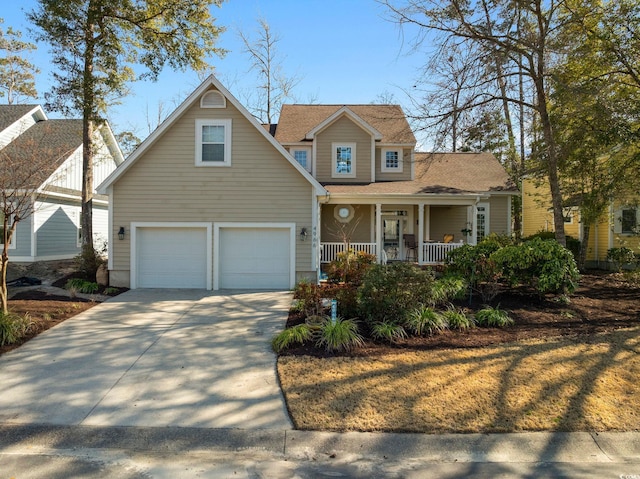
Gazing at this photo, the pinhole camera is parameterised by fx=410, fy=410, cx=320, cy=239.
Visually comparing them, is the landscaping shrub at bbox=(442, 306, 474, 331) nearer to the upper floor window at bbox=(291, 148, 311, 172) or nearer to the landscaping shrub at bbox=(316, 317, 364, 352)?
the landscaping shrub at bbox=(316, 317, 364, 352)

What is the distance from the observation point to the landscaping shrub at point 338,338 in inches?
254

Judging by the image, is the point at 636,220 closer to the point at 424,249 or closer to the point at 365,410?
the point at 424,249

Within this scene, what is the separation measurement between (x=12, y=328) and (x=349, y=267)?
24.7ft

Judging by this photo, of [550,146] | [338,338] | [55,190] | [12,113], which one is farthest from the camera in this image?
[12,113]

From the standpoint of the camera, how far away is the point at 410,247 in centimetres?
1641

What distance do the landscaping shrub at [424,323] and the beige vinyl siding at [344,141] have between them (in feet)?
33.6

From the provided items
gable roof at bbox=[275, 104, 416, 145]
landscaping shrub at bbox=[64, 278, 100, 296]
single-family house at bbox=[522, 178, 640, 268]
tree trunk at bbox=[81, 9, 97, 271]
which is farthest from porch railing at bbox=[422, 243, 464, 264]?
tree trunk at bbox=[81, 9, 97, 271]

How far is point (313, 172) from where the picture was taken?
17094 millimetres

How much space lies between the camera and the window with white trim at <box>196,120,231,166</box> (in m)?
12.3

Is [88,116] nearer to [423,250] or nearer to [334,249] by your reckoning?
[334,249]

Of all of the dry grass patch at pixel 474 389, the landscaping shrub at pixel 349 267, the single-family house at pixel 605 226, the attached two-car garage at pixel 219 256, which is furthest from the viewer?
the single-family house at pixel 605 226

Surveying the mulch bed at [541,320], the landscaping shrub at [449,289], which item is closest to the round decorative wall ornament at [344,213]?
the landscaping shrub at [449,289]

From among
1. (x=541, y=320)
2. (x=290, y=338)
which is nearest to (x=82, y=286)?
(x=290, y=338)

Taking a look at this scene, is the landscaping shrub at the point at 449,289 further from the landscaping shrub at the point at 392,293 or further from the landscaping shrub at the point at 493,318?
the landscaping shrub at the point at 392,293
